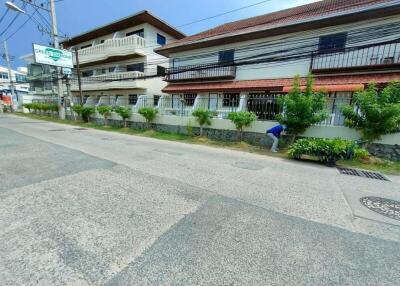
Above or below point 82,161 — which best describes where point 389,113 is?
above

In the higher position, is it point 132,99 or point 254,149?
point 132,99

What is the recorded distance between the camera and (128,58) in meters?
19.9

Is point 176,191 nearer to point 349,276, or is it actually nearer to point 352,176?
point 349,276

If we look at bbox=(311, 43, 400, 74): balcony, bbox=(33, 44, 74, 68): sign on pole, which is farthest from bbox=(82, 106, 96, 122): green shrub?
bbox=(311, 43, 400, 74): balcony

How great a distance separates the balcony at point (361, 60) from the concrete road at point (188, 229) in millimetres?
7606

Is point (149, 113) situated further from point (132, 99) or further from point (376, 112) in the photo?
point (376, 112)

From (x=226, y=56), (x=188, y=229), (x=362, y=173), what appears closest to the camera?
(x=188, y=229)

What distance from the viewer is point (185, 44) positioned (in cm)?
1531

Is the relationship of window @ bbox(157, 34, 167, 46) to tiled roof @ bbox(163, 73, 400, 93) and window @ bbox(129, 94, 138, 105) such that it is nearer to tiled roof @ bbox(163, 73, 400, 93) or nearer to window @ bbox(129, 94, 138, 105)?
window @ bbox(129, 94, 138, 105)

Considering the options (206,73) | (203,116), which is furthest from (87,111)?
(203,116)

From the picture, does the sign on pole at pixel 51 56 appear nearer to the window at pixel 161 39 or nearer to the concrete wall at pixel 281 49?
the window at pixel 161 39

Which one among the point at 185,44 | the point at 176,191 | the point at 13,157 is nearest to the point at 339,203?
the point at 176,191

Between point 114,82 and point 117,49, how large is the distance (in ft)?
10.1

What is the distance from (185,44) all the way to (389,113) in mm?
13222
